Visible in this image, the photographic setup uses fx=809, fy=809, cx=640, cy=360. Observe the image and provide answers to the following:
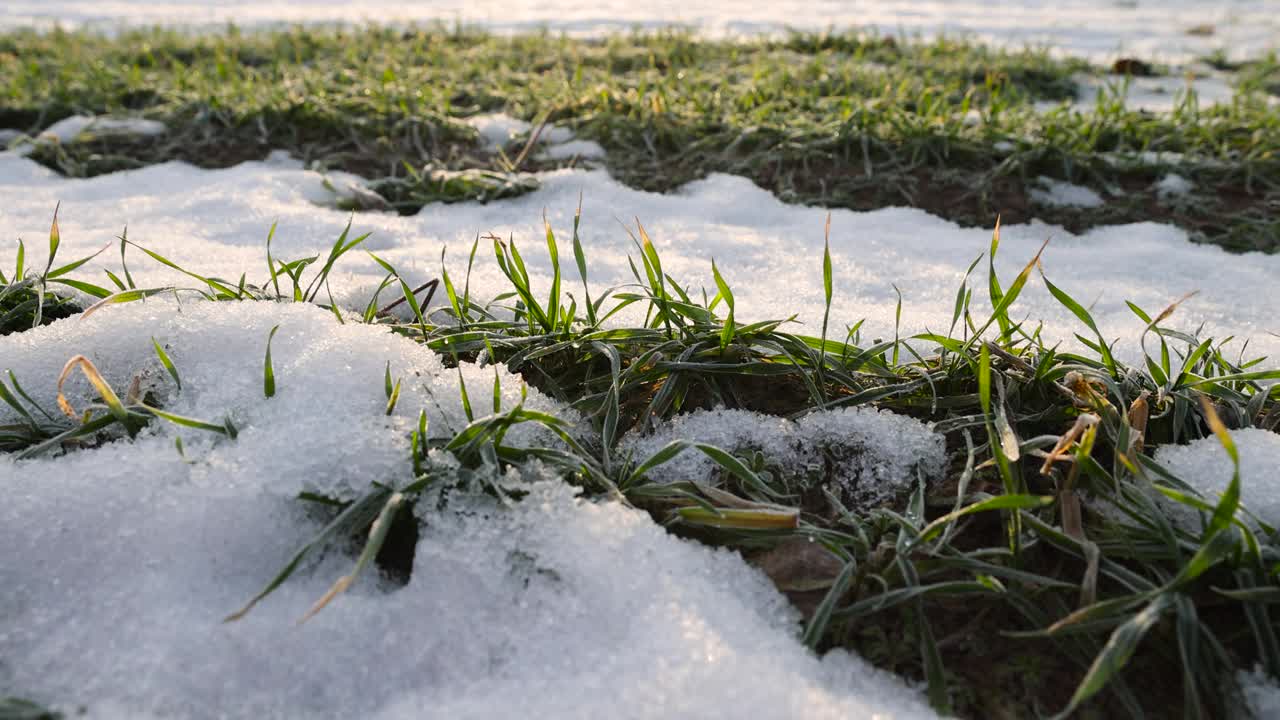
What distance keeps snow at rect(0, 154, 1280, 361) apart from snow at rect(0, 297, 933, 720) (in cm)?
65

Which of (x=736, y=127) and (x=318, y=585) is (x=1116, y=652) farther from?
(x=736, y=127)

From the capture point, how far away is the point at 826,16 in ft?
24.7

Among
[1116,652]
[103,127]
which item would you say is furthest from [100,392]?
[103,127]

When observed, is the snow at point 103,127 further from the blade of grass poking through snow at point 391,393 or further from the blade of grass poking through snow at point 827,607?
the blade of grass poking through snow at point 827,607

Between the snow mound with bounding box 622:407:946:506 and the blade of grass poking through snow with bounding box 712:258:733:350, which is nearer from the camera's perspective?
the snow mound with bounding box 622:407:946:506

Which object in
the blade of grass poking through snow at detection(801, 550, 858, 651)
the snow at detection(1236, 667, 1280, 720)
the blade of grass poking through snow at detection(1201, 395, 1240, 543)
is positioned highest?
the blade of grass poking through snow at detection(1201, 395, 1240, 543)

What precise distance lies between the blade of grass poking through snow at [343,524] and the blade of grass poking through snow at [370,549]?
2cm

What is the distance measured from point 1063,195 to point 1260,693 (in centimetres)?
211

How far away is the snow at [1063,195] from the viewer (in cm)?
261

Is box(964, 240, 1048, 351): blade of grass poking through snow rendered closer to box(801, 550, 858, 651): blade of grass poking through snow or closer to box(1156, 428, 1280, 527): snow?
box(1156, 428, 1280, 527): snow

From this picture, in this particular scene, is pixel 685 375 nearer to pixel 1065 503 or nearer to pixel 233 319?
pixel 1065 503

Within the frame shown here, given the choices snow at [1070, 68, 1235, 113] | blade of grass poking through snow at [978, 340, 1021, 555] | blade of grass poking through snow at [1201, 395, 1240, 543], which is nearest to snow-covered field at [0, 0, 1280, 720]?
blade of grass poking through snow at [978, 340, 1021, 555]

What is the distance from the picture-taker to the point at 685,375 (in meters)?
1.35

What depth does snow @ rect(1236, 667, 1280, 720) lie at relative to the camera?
86cm
